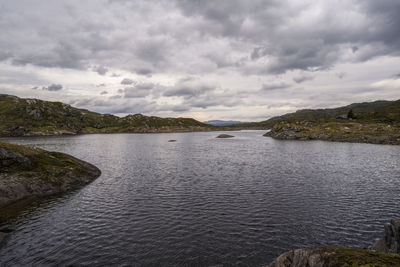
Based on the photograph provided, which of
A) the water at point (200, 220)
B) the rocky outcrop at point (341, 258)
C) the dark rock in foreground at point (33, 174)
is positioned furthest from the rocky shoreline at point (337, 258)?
the dark rock in foreground at point (33, 174)

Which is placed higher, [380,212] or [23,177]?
[23,177]

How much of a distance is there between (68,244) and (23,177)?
22.2 meters

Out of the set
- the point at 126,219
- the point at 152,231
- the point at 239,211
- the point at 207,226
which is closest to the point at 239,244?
the point at 207,226

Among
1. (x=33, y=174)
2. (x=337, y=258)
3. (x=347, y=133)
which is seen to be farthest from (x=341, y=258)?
(x=347, y=133)

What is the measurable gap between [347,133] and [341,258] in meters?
157

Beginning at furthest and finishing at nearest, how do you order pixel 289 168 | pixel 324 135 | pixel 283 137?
pixel 283 137 < pixel 324 135 < pixel 289 168

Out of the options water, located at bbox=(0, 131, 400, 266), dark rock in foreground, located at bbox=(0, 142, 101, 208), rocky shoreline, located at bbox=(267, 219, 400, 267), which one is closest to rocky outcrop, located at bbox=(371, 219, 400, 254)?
water, located at bbox=(0, 131, 400, 266)

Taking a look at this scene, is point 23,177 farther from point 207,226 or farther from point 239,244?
point 239,244

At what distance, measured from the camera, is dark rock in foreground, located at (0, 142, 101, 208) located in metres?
32.4

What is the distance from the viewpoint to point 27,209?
28797 millimetres

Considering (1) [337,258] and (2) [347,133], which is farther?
(2) [347,133]

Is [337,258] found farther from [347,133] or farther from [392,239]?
[347,133]

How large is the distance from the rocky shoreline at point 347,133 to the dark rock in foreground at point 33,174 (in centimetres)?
14095

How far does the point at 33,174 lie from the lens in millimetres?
36781
